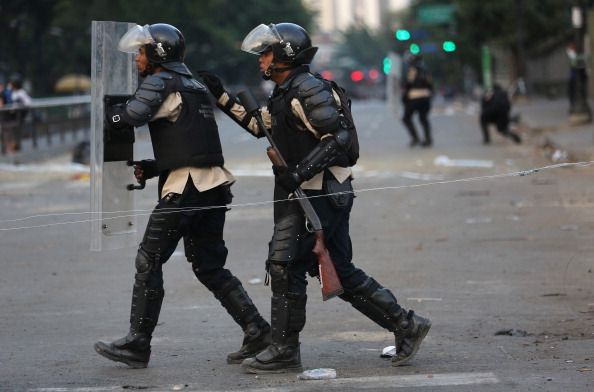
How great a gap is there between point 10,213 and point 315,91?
9.72 m

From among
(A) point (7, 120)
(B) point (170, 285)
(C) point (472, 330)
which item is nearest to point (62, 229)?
(B) point (170, 285)

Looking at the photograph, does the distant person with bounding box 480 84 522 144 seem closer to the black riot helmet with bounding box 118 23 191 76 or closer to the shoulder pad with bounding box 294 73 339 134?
the black riot helmet with bounding box 118 23 191 76

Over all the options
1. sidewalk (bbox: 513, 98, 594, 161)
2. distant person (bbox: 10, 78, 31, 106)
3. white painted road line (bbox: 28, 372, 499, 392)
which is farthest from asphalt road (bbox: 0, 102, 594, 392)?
distant person (bbox: 10, 78, 31, 106)

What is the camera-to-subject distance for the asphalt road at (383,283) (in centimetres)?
658

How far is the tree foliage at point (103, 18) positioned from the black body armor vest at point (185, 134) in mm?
39249

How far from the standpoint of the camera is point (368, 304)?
6.76 meters

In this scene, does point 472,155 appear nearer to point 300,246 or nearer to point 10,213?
point 10,213

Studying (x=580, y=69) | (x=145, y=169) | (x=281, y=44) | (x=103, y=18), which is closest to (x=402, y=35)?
(x=103, y=18)

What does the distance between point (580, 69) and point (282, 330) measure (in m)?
23.6

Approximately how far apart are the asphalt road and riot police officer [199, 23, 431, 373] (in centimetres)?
20

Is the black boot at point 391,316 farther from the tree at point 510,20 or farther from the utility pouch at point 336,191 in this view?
the tree at point 510,20

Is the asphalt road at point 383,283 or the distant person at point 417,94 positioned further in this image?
the distant person at point 417,94

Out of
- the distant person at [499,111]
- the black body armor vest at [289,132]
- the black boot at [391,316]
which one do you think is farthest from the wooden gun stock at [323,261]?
the distant person at [499,111]

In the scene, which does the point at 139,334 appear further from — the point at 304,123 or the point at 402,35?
the point at 402,35
